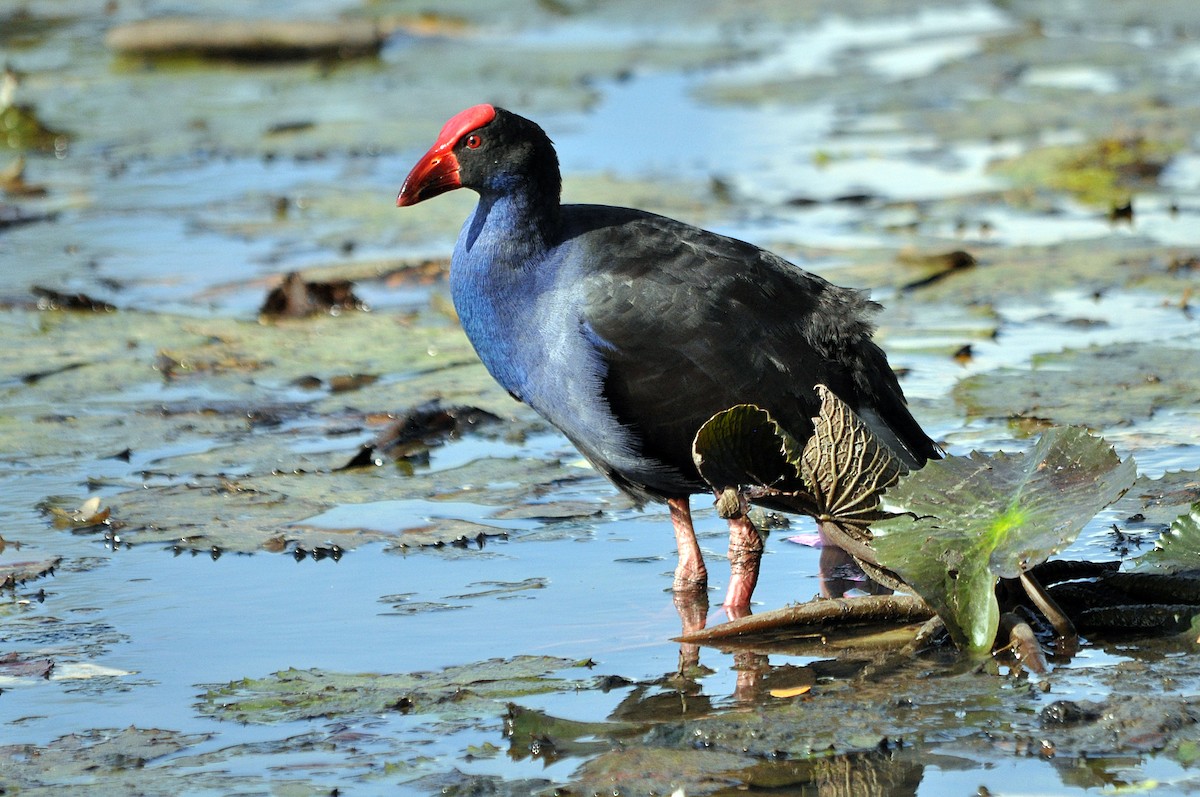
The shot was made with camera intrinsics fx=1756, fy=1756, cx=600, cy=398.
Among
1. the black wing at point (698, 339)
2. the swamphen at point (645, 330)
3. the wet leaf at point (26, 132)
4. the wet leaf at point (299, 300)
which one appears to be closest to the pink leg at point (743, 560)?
the swamphen at point (645, 330)

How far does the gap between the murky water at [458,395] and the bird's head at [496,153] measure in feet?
2.91

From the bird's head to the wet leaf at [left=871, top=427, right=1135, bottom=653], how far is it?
4.44 ft

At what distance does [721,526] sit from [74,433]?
81.6 inches

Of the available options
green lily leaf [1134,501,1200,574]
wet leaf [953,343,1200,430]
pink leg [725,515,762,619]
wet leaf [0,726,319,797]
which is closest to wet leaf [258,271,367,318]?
wet leaf [953,343,1200,430]

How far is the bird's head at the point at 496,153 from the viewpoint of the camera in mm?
4484

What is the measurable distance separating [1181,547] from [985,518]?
47cm

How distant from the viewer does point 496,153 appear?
4508 millimetres

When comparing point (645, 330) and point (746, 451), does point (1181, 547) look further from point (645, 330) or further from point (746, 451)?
point (645, 330)

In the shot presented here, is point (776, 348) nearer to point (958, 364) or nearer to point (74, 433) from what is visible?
point (958, 364)

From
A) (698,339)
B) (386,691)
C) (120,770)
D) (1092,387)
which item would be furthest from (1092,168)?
(120,770)

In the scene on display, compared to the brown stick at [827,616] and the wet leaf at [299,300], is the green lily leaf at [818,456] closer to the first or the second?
the brown stick at [827,616]

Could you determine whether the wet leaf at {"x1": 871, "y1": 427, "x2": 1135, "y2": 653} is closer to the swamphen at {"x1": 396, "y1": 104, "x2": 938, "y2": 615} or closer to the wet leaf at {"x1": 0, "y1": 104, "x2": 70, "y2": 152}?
the swamphen at {"x1": 396, "y1": 104, "x2": 938, "y2": 615}

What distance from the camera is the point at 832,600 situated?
12.5ft

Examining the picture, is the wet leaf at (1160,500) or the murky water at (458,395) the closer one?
the murky water at (458,395)
